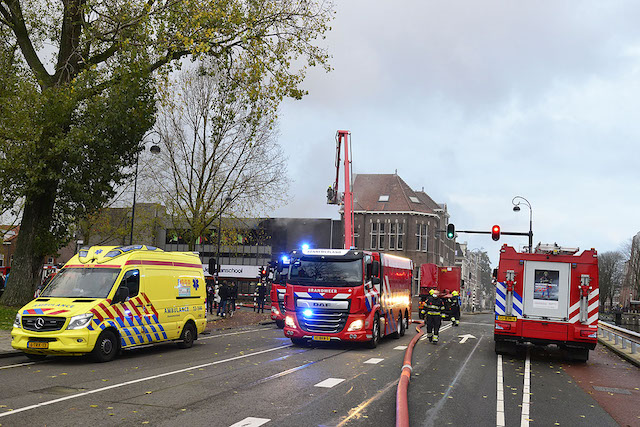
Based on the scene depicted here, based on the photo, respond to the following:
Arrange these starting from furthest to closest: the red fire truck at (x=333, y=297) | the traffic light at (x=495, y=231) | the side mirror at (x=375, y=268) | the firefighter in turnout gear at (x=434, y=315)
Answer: the traffic light at (x=495, y=231), the firefighter in turnout gear at (x=434, y=315), the side mirror at (x=375, y=268), the red fire truck at (x=333, y=297)

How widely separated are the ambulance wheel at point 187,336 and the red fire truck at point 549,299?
27.9 ft

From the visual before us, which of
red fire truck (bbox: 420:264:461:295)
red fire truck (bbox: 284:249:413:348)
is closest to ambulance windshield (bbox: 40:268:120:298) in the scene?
red fire truck (bbox: 284:249:413:348)

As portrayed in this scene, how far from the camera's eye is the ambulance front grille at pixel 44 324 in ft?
40.5

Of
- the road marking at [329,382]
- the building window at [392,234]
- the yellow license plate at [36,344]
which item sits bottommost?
the road marking at [329,382]

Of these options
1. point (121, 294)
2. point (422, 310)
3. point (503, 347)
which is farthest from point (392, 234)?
point (121, 294)

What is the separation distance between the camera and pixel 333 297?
16.9 meters

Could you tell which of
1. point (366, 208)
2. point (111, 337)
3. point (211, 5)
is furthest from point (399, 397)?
point (366, 208)

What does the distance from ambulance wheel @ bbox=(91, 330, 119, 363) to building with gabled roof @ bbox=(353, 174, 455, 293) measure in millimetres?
54075

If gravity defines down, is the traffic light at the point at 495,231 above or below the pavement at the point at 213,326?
above

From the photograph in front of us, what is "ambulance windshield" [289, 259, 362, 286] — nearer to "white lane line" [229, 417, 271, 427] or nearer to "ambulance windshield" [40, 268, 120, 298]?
"ambulance windshield" [40, 268, 120, 298]

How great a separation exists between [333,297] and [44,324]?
765 cm

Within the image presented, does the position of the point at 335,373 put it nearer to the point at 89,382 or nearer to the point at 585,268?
the point at 89,382

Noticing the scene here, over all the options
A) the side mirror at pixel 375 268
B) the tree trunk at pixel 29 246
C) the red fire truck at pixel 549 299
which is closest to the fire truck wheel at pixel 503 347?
the red fire truck at pixel 549 299

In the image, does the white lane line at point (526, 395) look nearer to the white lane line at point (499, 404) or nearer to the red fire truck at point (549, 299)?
the white lane line at point (499, 404)
